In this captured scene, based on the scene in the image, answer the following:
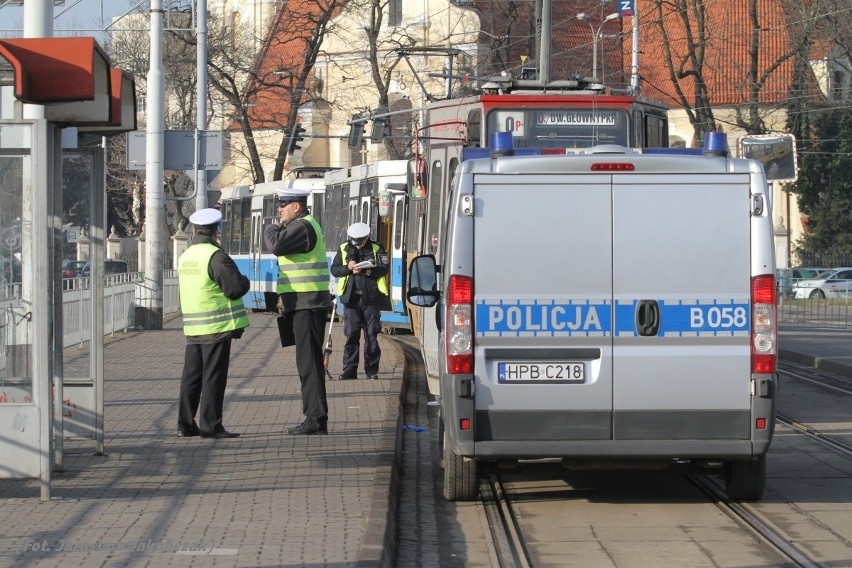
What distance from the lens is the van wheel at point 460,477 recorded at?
8.80 m

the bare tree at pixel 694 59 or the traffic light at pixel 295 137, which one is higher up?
the bare tree at pixel 694 59

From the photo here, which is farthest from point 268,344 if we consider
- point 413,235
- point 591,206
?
point 591,206

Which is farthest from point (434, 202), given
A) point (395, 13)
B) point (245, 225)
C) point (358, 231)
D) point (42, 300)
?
point (395, 13)

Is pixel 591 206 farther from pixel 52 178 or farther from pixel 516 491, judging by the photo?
pixel 52 178

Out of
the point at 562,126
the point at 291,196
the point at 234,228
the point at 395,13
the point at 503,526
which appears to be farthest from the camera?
the point at 395,13

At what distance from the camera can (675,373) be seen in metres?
8.23

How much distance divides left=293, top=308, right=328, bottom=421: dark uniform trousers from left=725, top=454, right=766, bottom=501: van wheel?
11.5 feet

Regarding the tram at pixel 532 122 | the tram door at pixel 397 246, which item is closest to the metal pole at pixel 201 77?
the tram door at pixel 397 246

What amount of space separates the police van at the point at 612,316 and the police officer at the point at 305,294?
3.11 metres

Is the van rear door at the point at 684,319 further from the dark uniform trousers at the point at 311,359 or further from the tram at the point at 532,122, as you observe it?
the tram at the point at 532,122

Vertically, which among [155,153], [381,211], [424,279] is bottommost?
[424,279]

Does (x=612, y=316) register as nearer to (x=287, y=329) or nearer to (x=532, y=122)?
(x=287, y=329)

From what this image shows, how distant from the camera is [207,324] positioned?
35.8 ft

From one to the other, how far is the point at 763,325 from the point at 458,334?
1.77 m
